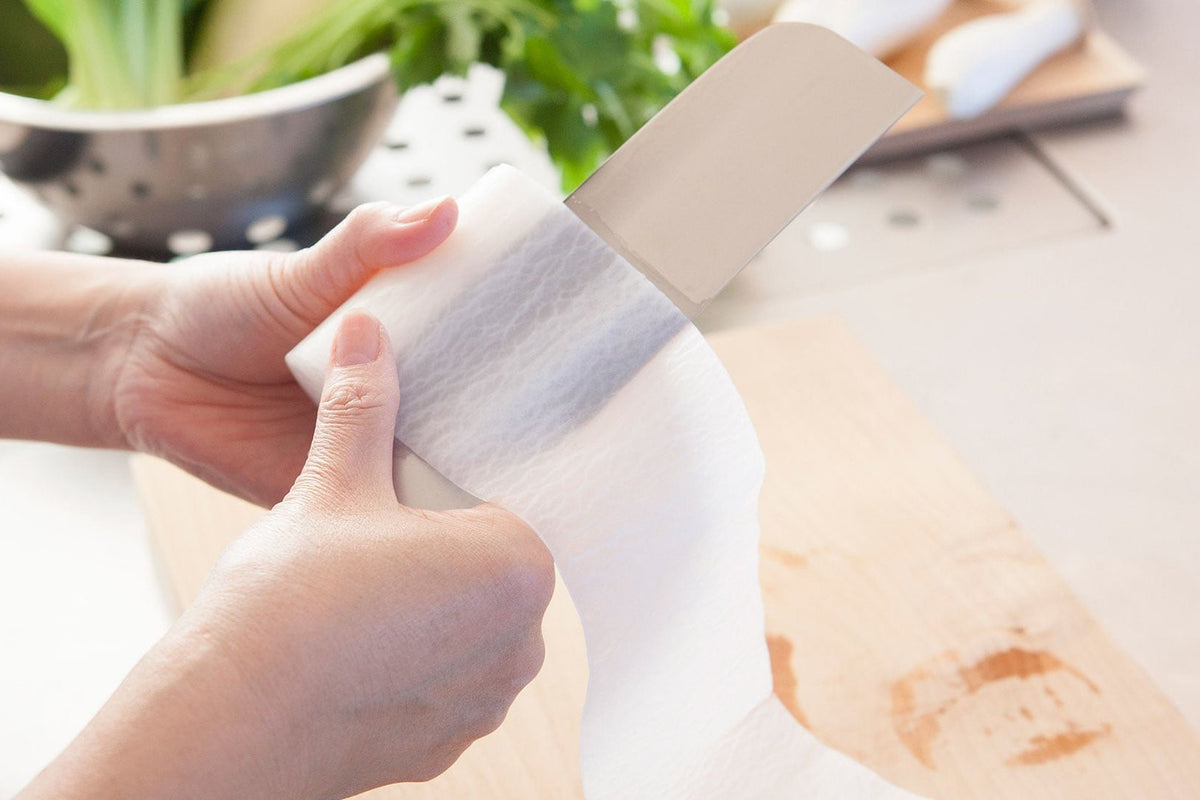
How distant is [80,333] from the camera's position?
2.36 ft

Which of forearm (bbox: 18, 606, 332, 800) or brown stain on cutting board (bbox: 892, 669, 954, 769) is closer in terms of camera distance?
forearm (bbox: 18, 606, 332, 800)

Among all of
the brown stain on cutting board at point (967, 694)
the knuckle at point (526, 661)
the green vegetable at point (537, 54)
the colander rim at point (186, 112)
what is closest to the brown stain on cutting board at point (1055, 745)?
the brown stain on cutting board at point (967, 694)

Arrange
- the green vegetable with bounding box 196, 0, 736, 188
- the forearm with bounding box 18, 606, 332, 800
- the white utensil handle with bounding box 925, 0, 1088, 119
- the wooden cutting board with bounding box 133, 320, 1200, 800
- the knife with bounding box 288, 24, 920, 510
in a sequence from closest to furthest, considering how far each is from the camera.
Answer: the forearm with bounding box 18, 606, 332, 800
the knife with bounding box 288, 24, 920, 510
the wooden cutting board with bounding box 133, 320, 1200, 800
the green vegetable with bounding box 196, 0, 736, 188
the white utensil handle with bounding box 925, 0, 1088, 119

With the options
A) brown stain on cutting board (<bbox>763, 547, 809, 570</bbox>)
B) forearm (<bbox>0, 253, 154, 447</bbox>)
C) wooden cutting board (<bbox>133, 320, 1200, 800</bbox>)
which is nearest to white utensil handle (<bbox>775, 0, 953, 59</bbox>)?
wooden cutting board (<bbox>133, 320, 1200, 800</bbox>)

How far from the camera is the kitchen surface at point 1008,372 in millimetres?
729

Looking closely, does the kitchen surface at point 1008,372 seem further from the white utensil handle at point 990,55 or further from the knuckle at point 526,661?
the knuckle at point 526,661

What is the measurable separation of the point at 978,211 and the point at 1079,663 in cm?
45

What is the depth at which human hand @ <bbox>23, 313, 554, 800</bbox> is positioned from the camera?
0.44 meters

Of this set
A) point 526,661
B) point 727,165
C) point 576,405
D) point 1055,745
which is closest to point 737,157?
point 727,165

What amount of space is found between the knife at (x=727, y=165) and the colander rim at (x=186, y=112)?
1.09 feet

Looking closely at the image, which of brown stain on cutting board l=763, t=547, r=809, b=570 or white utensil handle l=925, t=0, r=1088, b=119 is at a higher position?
white utensil handle l=925, t=0, r=1088, b=119

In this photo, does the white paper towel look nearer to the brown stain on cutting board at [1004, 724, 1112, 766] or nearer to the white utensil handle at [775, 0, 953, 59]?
the brown stain on cutting board at [1004, 724, 1112, 766]

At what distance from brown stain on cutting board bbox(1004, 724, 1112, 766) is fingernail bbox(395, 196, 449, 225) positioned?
40cm

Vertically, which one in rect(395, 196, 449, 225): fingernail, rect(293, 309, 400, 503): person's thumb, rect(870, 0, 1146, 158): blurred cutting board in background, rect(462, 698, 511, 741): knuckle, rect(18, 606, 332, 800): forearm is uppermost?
rect(870, 0, 1146, 158): blurred cutting board in background
